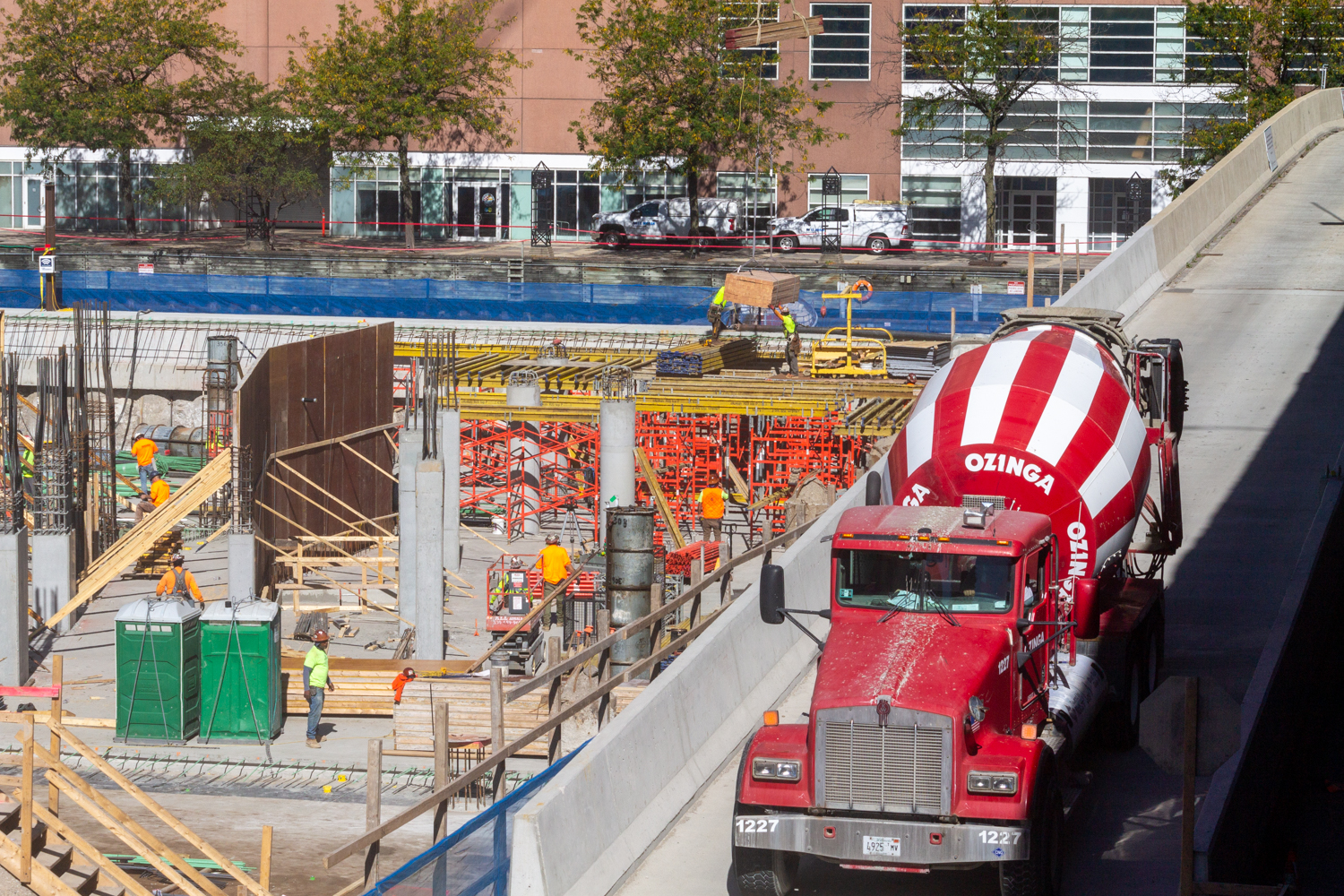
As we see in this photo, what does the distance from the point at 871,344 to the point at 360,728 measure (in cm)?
2361

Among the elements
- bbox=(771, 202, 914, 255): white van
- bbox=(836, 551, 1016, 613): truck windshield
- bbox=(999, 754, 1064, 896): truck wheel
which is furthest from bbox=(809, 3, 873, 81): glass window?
bbox=(999, 754, 1064, 896): truck wheel

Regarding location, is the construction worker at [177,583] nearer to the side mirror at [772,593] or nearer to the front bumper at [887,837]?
the side mirror at [772,593]

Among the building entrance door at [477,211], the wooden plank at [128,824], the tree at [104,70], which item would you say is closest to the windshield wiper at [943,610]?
the wooden plank at [128,824]

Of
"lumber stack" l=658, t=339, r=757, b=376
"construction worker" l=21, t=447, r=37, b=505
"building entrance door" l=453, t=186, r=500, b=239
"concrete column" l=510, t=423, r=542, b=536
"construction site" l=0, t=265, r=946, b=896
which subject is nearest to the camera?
"construction site" l=0, t=265, r=946, b=896

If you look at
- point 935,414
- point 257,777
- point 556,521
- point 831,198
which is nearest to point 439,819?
point 935,414

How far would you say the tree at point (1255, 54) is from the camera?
58031 millimetres

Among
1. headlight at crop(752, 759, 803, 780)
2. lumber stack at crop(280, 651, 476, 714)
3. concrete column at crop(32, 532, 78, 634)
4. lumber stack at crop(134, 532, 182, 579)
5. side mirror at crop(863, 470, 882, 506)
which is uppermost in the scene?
side mirror at crop(863, 470, 882, 506)

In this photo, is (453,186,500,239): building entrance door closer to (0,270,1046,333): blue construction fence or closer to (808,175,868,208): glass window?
(808,175,868,208): glass window

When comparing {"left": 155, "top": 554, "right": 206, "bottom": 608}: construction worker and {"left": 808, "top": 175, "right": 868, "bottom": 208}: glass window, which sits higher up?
{"left": 808, "top": 175, "right": 868, "bottom": 208}: glass window

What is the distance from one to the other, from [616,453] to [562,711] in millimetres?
16647

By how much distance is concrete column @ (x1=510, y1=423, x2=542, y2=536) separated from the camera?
125 feet

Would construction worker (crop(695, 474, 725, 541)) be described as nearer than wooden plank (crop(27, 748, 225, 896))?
No

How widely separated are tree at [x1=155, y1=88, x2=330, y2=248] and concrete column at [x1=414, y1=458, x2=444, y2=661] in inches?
1681

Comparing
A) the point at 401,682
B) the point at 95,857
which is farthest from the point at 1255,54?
the point at 95,857
